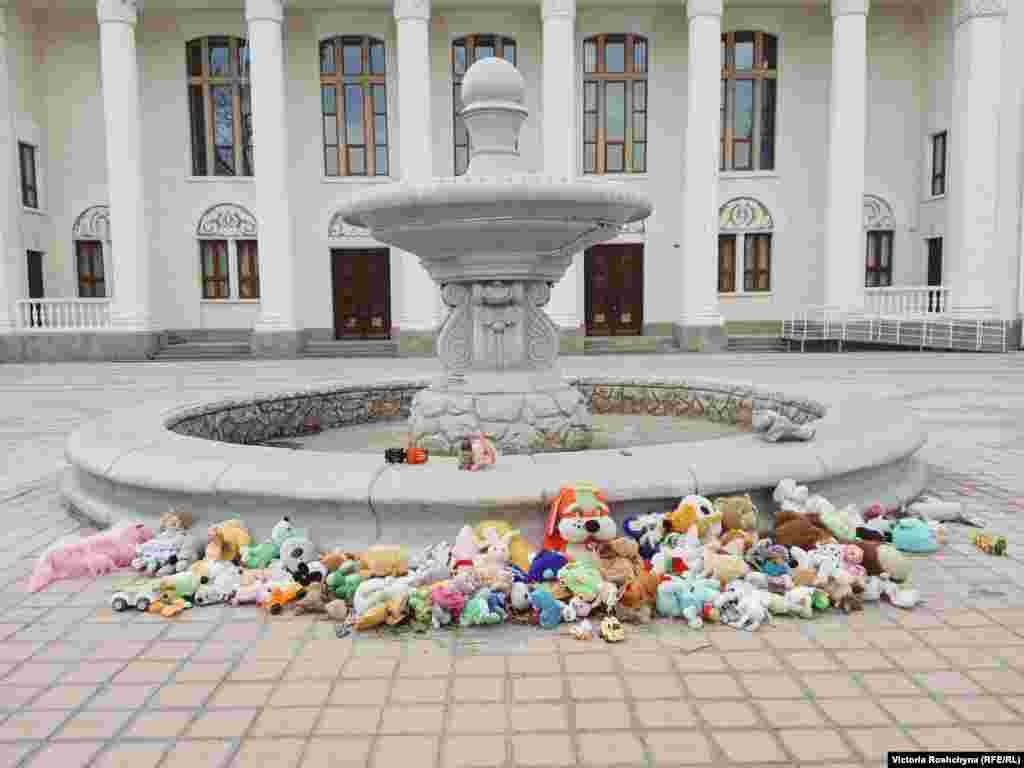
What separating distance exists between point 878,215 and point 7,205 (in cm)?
2628

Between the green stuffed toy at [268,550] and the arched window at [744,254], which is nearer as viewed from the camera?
the green stuffed toy at [268,550]

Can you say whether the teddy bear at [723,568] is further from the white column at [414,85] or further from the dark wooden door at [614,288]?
the dark wooden door at [614,288]

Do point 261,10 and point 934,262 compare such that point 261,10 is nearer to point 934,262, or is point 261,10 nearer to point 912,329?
point 912,329

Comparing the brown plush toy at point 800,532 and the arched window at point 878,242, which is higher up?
the arched window at point 878,242

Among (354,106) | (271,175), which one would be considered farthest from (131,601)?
(354,106)

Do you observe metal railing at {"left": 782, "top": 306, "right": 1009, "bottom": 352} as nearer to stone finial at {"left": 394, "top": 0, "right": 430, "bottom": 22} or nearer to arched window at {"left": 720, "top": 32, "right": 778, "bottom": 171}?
arched window at {"left": 720, "top": 32, "right": 778, "bottom": 171}

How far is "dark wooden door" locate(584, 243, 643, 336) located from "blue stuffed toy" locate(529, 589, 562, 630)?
23172 mm

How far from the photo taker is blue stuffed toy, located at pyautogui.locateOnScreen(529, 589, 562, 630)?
11.0 ft

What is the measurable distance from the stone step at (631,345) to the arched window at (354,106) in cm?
873

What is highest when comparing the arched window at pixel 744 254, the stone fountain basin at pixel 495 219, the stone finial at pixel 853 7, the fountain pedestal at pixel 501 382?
the stone finial at pixel 853 7

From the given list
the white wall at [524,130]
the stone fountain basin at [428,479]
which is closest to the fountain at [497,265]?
the stone fountain basin at [428,479]

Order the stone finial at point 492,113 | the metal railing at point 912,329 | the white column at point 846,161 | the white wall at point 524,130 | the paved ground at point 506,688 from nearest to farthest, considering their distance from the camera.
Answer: the paved ground at point 506,688 → the stone finial at point 492,113 → the metal railing at point 912,329 → the white column at point 846,161 → the white wall at point 524,130

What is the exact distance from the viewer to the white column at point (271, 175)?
73.3 feet

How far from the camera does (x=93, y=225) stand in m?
25.3
